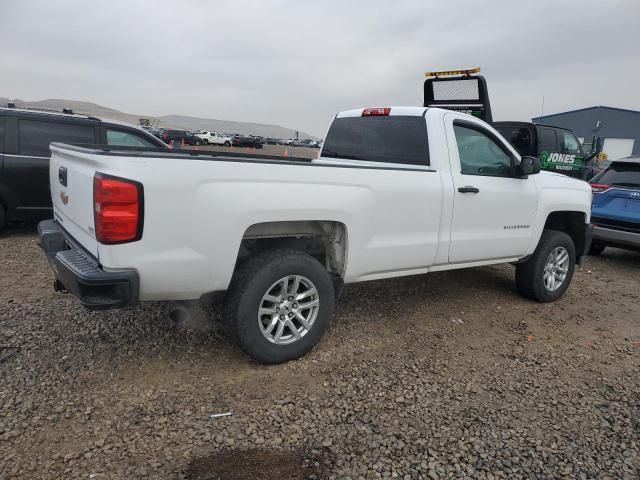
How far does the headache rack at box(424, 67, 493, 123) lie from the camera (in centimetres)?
580

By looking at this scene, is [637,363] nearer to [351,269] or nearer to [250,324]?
[351,269]

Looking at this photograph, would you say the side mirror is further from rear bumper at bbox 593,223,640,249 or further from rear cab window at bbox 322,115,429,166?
rear bumper at bbox 593,223,640,249

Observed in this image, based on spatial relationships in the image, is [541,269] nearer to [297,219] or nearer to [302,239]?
[302,239]

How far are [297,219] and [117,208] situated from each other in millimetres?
1141

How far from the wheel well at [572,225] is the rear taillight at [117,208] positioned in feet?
14.7

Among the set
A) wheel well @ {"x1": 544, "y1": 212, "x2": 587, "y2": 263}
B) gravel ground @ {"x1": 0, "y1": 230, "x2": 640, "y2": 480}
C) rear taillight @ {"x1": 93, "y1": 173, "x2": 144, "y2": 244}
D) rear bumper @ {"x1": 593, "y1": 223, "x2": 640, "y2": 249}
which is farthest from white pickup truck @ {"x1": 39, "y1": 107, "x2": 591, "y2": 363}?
rear bumper @ {"x1": 593, "y1": 223, "x2": 640, "y2": 249}

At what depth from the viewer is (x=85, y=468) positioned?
232 centimetres

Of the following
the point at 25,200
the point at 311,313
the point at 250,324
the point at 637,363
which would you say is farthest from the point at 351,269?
the point at 25,200

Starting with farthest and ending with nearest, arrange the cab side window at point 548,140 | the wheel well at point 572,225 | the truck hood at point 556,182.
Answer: the cab side window at point 548,140 → the wheel well at point 572,225 → the truck hood at point 556,182

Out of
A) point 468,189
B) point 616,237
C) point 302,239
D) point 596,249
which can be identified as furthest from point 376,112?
point 596,249

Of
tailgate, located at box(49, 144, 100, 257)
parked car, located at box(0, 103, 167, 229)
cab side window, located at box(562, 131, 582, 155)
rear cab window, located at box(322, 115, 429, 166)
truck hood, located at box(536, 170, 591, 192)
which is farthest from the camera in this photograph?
cab side window, located at box(562, 131, 582, 155)

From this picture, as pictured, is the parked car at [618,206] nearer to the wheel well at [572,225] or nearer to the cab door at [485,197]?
the wheel well at [572,225]

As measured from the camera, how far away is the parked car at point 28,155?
6461 millimetres

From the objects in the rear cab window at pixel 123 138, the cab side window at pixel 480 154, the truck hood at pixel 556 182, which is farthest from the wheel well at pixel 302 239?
the rear cab window at pixel 123 138
